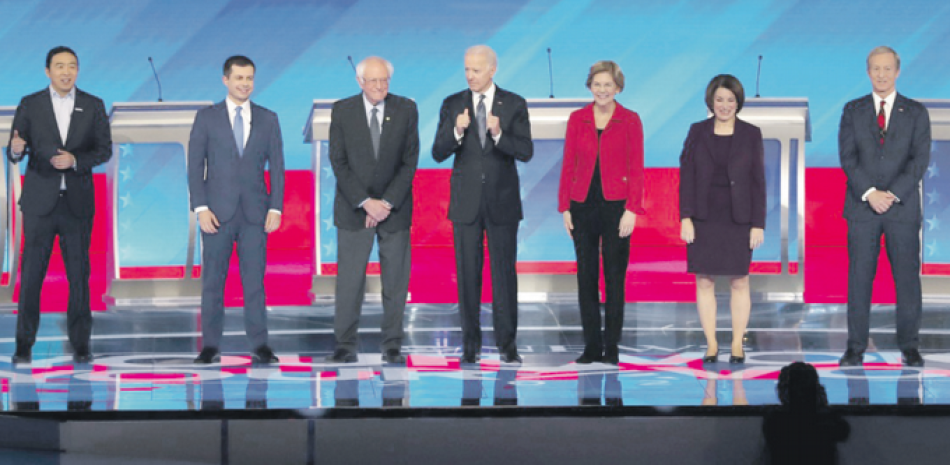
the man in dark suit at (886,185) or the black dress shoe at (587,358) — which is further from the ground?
the man in dark suit at (886,185)

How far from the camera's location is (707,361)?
199 inches

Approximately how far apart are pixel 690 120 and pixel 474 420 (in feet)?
20.7

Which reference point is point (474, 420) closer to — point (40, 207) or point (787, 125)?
point (40, 207)

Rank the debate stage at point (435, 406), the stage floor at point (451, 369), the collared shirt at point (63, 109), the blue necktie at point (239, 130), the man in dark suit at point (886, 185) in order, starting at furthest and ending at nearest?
the collared shirt at point (63, 109) → the blue necktie at point (239, 130) → the man in dark suit at point (886, 185) → the stage floor at point (451, 369) → the debate stage at point (435, 406)

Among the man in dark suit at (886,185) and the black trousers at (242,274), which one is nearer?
the man in dark suit at (886,185)

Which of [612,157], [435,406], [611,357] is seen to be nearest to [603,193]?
[612,157]

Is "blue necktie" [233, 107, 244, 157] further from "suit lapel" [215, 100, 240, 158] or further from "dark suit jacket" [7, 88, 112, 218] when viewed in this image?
"dark suit jacket" [7, 88, 112, 218]

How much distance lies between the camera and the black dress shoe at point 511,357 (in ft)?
16.5

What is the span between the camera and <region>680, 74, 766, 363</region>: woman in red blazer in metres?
5.06

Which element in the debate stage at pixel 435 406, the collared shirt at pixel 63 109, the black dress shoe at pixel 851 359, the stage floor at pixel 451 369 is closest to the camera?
the debate stage at pixel 435 406

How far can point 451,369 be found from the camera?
4.82m

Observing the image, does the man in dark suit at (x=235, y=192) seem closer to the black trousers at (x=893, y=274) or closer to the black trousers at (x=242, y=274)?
the black trousers at (x=242, y=274)

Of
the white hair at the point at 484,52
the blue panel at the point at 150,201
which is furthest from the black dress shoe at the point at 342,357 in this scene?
the blue panel at the point at 150,201

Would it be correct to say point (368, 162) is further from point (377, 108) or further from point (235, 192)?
point (235, 192)
